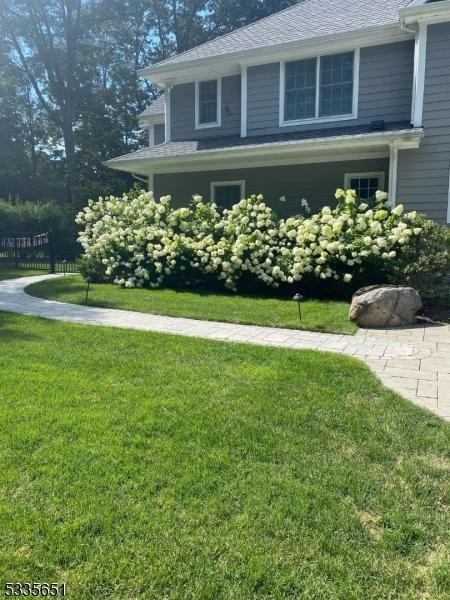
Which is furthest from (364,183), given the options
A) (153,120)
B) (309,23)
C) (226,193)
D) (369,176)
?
(153,120)

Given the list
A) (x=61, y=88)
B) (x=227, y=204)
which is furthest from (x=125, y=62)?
(x=227, y=204)

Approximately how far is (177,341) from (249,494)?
3.32 metres

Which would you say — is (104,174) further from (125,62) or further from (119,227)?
(119,227)

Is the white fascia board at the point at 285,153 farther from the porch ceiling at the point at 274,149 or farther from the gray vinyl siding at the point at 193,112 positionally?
the gray vinyl siding at the point at 193,112

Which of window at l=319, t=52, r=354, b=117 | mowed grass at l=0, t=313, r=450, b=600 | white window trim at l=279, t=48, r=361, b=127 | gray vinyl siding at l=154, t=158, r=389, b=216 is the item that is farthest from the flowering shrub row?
mowed grass at l=0, t=313, r=450, b=600

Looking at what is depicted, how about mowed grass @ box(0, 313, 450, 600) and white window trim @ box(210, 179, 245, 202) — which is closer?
mowed grass @ box(0, 313, 450, 600)

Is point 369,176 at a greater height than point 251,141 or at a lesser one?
lesser

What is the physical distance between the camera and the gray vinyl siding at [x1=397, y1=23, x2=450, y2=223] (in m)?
9.62

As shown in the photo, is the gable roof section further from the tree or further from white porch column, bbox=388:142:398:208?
the tree

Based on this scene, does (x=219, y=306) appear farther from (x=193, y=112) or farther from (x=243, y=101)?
(x=193, y=112)

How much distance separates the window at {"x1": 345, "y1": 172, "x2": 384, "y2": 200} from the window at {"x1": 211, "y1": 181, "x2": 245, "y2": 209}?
2.92 meters

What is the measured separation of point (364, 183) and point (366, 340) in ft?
21.5

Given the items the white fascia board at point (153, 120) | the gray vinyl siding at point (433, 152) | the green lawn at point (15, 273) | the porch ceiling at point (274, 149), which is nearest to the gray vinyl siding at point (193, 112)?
the porch ceiling at point (274, 149)

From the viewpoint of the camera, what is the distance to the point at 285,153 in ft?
36.5
